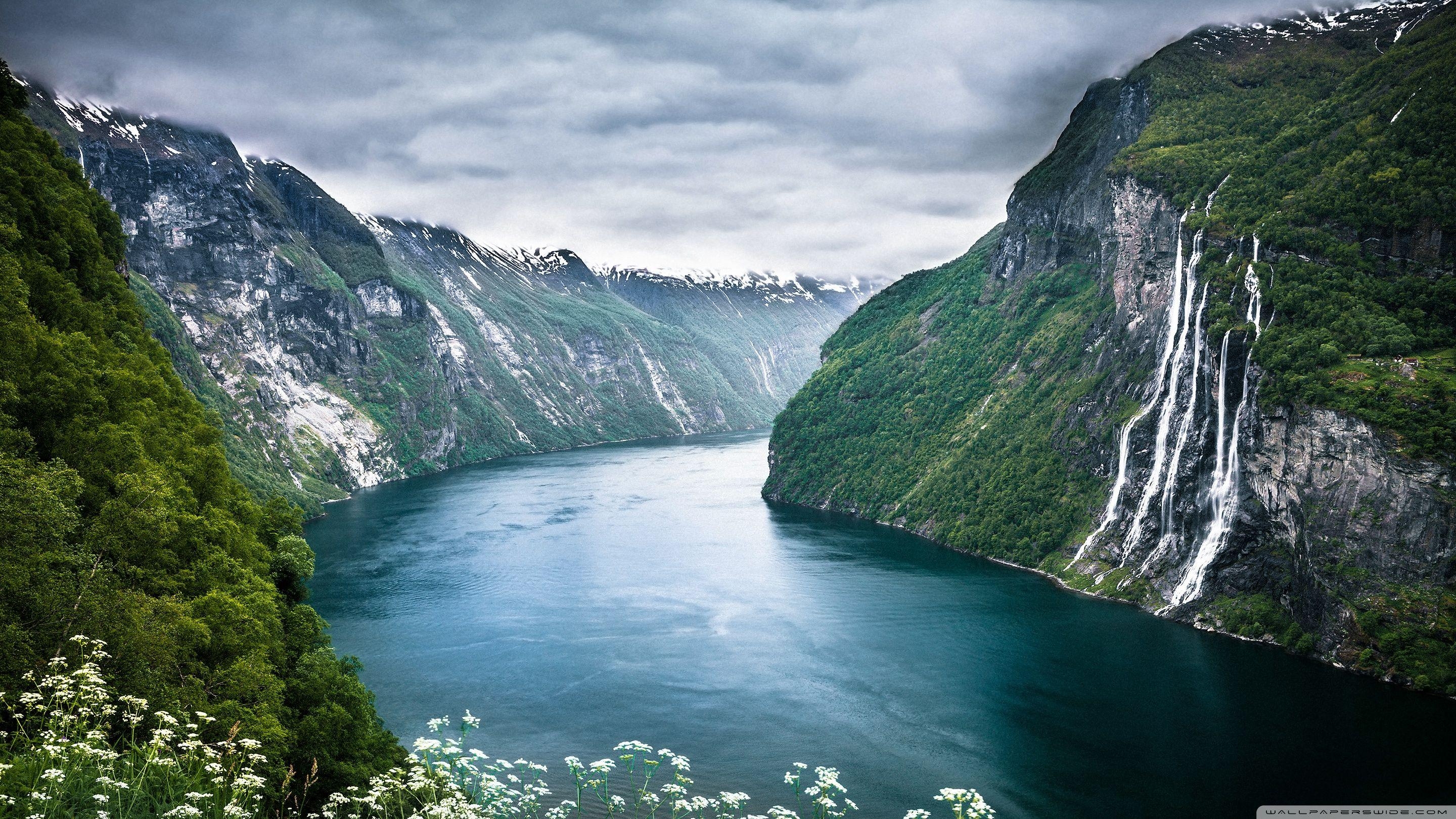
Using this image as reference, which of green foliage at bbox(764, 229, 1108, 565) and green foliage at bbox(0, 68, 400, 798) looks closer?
green foliage at bbox(0, 68, 400, 798)

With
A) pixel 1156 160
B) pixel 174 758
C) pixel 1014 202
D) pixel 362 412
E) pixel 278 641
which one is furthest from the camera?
pixel 362 412

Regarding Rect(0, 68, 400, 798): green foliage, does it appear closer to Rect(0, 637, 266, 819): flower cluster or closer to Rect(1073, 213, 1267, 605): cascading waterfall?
Rect(0, 637, 266, 819): flower cluster

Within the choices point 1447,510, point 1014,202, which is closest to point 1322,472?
point 1447,510

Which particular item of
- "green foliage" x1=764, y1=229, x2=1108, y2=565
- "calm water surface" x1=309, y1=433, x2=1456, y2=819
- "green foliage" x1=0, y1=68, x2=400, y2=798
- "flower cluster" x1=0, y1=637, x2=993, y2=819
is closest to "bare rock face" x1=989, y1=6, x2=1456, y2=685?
"calm water surface" x1=309, y1=433, x2=1456, y2=819

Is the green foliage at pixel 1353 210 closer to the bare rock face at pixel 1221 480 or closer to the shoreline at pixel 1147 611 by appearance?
the bare rock face at pixel 1221 480

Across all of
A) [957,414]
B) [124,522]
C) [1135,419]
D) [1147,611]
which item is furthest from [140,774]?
[957,414]

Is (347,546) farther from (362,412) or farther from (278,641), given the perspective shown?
(362,412)

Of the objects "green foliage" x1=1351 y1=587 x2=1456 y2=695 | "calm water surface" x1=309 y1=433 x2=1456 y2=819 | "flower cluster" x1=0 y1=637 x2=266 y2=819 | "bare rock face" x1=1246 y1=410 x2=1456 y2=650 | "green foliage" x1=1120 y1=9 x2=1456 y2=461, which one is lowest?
"calm water surface" x1=309 y1=433 x2=1456 y2=819
